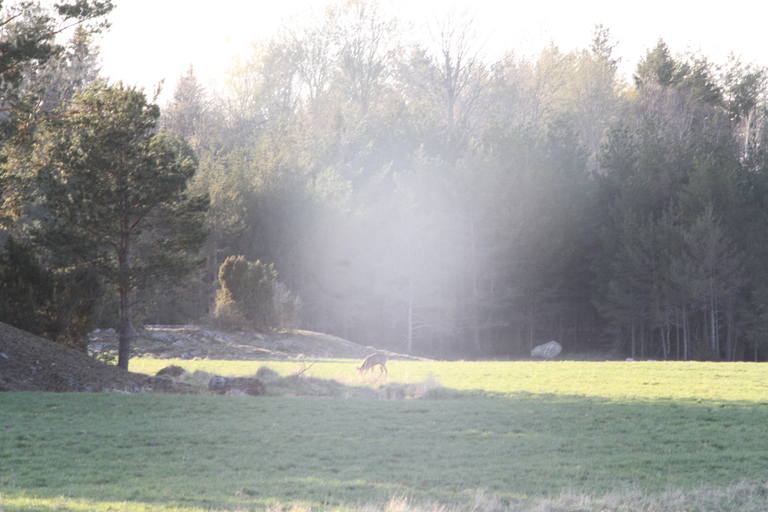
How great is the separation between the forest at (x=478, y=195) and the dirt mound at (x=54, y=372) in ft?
44.9

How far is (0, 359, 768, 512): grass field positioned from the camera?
282 inches

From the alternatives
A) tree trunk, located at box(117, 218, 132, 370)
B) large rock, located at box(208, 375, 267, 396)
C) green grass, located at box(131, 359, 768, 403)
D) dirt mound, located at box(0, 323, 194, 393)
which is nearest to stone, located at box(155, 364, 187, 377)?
green grass, located at box(131, 359, 768, 403)

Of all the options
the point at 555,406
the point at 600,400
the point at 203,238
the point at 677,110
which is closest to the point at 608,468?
the point at 555,406

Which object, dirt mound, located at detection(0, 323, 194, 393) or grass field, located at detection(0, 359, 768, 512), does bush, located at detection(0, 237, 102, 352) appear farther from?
grass field, located at detection(0, 359, 768, 512)

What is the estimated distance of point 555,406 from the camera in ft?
46.1

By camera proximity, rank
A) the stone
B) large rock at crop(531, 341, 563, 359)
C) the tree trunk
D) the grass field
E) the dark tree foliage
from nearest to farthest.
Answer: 1. the grass field
2. the dark tree foliage
3. the tree trunk
4. the stone
5. large rock at crop(531, 341, 563, 359)

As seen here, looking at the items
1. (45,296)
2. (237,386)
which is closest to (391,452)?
(237,386)

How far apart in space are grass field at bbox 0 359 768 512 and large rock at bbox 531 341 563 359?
25280mm

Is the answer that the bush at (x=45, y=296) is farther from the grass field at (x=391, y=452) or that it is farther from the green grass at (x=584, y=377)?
the grass field at (x=391, y=452)

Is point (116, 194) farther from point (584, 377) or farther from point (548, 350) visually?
point (548, 350)

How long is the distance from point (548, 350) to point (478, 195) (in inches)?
446

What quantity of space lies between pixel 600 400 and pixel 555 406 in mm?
1469

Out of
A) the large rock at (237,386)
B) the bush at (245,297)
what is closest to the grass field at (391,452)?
the large rock at (237,386)

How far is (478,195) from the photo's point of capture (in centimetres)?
4116
